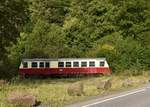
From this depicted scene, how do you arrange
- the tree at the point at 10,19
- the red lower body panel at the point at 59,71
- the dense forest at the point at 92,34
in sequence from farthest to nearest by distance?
the dense forest at the point at 92,34 < the red lower body panel at the point at 59,71 < the tree at the point at 10,19

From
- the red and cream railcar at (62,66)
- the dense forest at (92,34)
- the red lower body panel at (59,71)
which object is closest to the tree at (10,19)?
the red lower body panel at (59,71)

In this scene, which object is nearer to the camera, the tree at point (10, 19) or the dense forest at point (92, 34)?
the tree at point (10, 19)

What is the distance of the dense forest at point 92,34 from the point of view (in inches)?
2562

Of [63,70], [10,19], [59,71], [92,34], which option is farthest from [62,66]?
[10,19]

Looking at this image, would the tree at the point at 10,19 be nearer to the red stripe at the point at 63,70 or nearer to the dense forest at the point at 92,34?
the red stripe at the point at 63,70

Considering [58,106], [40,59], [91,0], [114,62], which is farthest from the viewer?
[91,0]

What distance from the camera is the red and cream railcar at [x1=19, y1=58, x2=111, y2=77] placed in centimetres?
5944

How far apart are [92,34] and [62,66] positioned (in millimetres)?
14465

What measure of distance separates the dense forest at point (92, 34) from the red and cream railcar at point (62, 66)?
217 centimetres

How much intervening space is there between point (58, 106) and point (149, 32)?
54185 millimetres

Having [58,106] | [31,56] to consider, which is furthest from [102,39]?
[58,106]

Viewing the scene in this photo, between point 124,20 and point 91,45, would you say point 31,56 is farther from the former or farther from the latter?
point 124,20

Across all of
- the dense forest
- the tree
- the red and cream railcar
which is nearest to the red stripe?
the red and cream railcar

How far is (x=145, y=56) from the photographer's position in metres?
64.7
